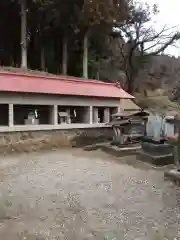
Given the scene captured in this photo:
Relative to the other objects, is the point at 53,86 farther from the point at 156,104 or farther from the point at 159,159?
the point at 156,104

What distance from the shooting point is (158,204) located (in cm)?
421

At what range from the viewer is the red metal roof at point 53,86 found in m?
8.78

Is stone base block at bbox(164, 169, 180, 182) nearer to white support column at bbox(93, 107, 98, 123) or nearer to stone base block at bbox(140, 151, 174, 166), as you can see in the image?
stone base block at bbox(140, 151, 174, 166)

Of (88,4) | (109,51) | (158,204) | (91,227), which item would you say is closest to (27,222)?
(91,227)

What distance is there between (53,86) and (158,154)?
468 cm

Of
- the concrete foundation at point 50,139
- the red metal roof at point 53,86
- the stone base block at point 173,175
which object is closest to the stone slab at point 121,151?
the concrete foundation at point 50,139

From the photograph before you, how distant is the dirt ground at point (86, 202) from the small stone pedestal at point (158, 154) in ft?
1.41

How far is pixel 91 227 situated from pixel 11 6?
1619cm

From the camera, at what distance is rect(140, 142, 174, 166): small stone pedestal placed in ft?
23.2

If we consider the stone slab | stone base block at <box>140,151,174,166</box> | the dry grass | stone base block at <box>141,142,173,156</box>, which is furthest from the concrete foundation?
the dry grass

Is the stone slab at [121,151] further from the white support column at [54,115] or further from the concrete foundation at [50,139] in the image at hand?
the white support column at [54,115]

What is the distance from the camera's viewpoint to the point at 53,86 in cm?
966

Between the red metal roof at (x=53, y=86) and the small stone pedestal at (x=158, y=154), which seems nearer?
the small stone pedestal at (x=158, y=154)

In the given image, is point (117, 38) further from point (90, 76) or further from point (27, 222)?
point (27, 222)
